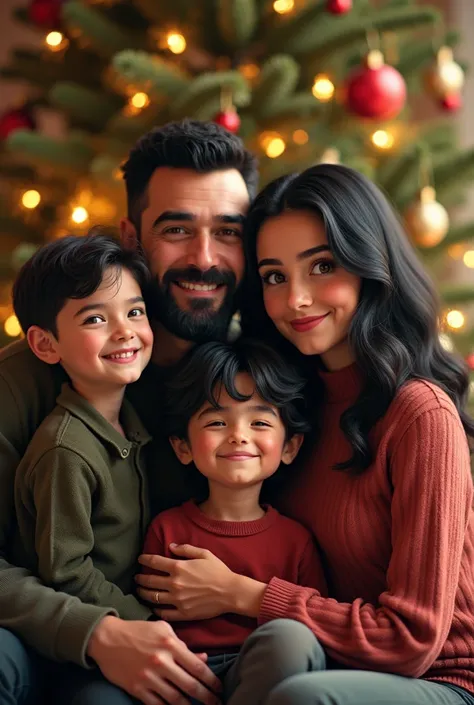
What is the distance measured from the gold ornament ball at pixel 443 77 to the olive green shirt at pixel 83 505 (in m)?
1.45

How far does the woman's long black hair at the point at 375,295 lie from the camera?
1.56 metres

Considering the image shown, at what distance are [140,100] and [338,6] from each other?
23.9 inches

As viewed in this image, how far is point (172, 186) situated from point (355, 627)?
100 centimetres

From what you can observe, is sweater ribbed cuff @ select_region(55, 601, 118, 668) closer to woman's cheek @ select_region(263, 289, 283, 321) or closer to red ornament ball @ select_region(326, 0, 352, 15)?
woman's cheek @ select_region(263, 289, 283, 321)

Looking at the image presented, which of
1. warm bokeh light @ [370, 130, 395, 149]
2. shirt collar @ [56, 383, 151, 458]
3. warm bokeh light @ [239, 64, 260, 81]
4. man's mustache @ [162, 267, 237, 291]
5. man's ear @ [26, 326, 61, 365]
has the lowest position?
shirt collar @ [56, 383, 151, 458]

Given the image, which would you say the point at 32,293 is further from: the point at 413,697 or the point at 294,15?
the point at 294,15

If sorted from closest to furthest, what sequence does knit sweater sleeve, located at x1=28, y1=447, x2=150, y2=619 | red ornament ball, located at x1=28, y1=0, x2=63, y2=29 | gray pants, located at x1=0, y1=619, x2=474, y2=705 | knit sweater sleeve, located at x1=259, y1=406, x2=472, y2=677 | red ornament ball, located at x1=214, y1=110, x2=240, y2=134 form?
1. gray pants, located at x1=0, y1=619, x2=474, y2=705
2. knit sweater sleeve, located at x1=259, y1=406, x2=472, y2=677
3. knit sweater sleeve, located at x1=28, y1=447, x2=150, y2=619
4. red ornament ball, located at x1=214, y1=110, x2=240, y2=134
5. red ornament ball, located at x1=28, y1=0, x2=63, y2=29

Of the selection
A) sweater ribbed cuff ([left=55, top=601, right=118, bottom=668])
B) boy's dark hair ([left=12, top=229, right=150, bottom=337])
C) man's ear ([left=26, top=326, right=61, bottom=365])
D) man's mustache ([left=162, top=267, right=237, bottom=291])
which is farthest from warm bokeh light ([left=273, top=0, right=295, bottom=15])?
sweater ribbed cuff ([left=55, top=601, right=118, bottom=668])

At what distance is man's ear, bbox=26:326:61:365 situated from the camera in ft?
5.37

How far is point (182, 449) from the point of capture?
1.68 metres

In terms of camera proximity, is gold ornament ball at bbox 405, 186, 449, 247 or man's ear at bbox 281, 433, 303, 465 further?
gold ornament ball at bbox 405, 186, 449, 247

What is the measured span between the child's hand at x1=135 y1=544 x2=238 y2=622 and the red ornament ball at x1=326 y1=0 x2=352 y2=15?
1.55m

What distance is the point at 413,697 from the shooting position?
1312 mm

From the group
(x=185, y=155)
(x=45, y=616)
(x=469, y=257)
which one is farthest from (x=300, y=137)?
(x=45, y=616)
